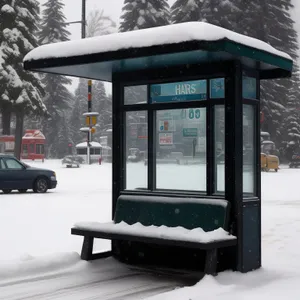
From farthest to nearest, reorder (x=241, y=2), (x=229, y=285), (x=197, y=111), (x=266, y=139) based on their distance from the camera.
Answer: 1. (x=266, y=139)
2. (x=241, y=2)
3. (x=197, y=111)
4. (x=229, y=285)

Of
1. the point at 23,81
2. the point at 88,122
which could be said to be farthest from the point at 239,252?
the point at 23,81

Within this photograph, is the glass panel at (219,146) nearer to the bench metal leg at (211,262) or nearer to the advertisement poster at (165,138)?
the advertisement poster at (165,138)

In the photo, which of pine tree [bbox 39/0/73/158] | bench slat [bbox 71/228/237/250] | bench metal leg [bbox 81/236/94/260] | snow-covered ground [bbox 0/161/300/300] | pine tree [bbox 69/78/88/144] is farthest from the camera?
pine tree [bbox 69/78/88/144]

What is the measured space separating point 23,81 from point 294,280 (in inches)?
1767

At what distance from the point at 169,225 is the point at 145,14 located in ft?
175

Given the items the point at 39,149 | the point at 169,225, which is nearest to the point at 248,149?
the point at 169,225

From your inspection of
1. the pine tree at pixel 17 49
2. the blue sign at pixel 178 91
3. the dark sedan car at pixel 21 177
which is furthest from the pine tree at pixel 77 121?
the blue sign at pixel 178 91

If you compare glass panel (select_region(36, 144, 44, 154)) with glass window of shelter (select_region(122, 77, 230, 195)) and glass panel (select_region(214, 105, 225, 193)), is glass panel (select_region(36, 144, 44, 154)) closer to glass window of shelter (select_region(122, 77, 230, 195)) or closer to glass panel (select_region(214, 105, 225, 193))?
glass window of shelter (select_region(122, 77, 230, 195))

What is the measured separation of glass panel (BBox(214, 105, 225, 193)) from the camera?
906cm

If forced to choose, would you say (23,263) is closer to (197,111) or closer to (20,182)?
(197,111)

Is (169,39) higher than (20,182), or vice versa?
(169,39)

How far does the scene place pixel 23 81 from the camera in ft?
168

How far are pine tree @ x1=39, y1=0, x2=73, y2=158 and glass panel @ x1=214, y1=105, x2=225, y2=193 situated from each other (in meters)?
66.0

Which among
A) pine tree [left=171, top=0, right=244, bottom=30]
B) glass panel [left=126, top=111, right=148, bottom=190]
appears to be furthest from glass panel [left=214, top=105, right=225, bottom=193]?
pine tree [left=171, top=0, right=244, bottom=30]
